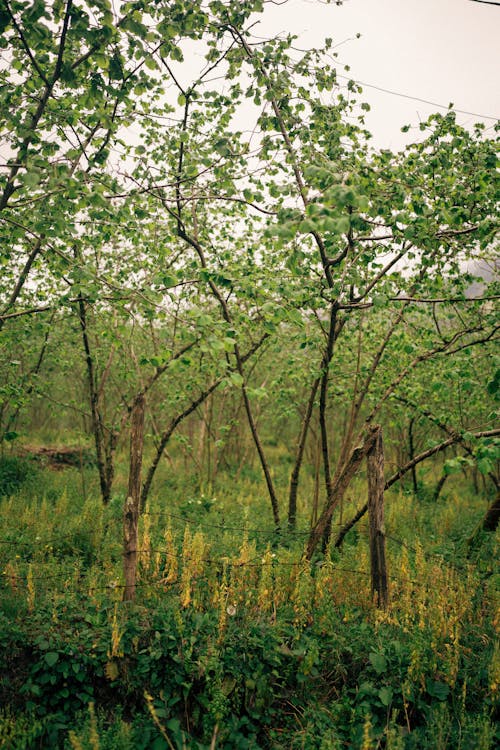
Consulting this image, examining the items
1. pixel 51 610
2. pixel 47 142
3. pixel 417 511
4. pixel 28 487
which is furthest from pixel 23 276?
pixel 417 511

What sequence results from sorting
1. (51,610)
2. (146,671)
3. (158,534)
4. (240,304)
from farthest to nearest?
(240,304)
(158,534)
(51,610)
(146,671)

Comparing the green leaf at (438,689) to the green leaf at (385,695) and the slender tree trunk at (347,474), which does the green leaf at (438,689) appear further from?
the slender tree trunk at (347,474)

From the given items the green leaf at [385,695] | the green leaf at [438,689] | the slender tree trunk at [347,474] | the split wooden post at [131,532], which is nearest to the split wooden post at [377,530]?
the slender tree trunk at [347,474]

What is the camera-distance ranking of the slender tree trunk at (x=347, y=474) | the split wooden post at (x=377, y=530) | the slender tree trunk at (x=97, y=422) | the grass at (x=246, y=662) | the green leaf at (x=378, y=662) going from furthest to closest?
the slender tree trunk at (x=97, y=422) < the slender tree trunk at (x=347, y=474) < the split wooden post at (x=377, y=530) < the green leaf at (x=378, y=662) < the grass at (x=246, y=662)

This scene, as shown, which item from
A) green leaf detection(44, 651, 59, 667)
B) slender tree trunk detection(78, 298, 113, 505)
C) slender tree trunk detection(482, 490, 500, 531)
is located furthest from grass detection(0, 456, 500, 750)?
slender tree trunk detection(78, 298, 113, 505)

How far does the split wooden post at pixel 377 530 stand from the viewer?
4.20 meters

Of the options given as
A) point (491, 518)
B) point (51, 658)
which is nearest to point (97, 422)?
point (51, 658)

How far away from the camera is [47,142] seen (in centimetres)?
396

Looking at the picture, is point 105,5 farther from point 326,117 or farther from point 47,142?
point 326,117

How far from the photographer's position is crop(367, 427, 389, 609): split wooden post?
13.8 feet

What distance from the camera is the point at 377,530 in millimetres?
4246

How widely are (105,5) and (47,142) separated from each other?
1.47 meters

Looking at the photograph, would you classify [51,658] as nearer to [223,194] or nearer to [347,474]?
[347,474]

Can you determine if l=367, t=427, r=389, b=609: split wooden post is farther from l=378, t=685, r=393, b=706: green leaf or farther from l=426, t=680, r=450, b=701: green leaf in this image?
l=378, t=685, r=393, b=706: green leaf
